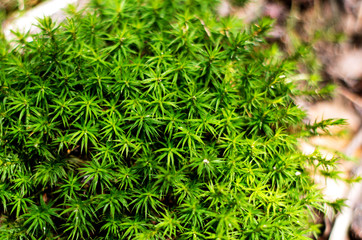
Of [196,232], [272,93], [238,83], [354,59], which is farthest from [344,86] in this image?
[196,232]

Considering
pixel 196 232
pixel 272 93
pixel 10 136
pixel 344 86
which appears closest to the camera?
pixel 196 232

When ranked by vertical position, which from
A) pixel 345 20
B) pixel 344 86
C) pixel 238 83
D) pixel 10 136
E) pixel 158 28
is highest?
pixel 158 28

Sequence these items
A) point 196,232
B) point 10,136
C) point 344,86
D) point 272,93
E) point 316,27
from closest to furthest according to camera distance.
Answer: point 196,232 → point 10,136 → point 272,93 → point 344,86 → point 316,27

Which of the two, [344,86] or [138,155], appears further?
[344,86]

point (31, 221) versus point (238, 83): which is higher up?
point (238, 83)

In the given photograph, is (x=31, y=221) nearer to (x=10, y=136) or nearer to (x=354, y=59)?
(x=10, y=136)

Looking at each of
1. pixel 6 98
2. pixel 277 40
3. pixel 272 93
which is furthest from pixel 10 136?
pixel 277 40

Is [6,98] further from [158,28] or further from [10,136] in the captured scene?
[158,28]
